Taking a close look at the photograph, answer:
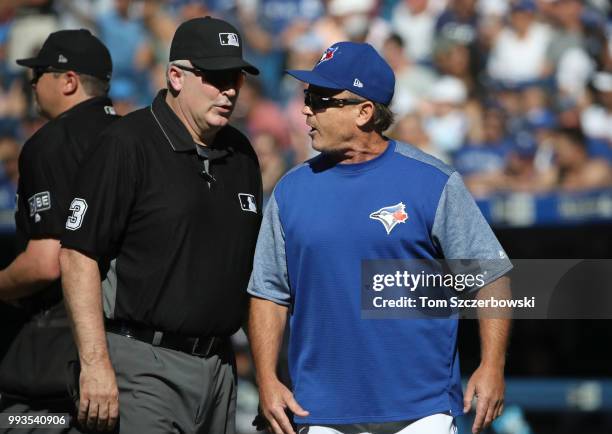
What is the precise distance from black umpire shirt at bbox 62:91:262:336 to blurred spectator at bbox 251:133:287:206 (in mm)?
3923

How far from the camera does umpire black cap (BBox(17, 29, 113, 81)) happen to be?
4375 millimetres

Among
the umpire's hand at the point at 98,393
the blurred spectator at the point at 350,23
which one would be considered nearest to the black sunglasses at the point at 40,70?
the umpire's hand at the point at 98,393

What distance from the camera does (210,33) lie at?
Answer: 383 centimetres

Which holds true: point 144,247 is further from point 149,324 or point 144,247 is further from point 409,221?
point 409,221

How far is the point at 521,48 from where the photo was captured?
7.47 meters

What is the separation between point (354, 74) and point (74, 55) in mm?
1312

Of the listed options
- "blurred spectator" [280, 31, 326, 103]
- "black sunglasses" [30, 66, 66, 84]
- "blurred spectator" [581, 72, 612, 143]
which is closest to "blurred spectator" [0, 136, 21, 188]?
"blurred spectator" [280, 31, 326, 103]

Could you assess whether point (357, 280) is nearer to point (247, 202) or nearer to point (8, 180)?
point (247, 202)

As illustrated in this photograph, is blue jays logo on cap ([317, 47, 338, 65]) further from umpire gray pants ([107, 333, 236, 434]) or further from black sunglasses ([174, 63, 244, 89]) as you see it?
umpire gray pants ([107, 333, 236, 434])

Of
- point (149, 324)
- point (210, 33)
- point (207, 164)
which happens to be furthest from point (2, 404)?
point (210, 33)

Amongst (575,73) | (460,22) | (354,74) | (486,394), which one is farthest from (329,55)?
(460,22)

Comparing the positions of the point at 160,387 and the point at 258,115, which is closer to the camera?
the point at 160,387

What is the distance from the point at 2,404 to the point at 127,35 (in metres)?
4.95

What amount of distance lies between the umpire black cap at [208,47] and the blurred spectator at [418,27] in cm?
407
